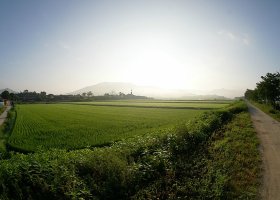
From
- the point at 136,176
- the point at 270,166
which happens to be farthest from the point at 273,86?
the point at 136,176

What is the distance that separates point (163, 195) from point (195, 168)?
2.95 metres

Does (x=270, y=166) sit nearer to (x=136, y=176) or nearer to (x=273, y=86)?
(x=136, y=176)

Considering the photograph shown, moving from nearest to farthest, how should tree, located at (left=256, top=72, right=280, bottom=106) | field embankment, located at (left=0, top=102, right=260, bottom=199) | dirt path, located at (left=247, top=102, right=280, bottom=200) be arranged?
1. field embankment, located at (left=0, top=102, right=260, bottom=199)
2. dirt path, located at (left=247, top=102, right=280, bottom=200)
3. tree, located at (left=256, top=72, right=280, bottom=106)

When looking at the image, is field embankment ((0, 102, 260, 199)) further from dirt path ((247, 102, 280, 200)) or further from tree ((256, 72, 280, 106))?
tree ((256, 72, 280, 106))

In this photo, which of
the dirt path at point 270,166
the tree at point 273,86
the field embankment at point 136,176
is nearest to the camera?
the field embankment at point 136,176

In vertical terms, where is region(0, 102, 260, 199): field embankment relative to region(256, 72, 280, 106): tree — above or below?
below

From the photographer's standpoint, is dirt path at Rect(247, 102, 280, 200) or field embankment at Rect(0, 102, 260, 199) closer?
field embankment at Rect(0, 102, 260, 199)

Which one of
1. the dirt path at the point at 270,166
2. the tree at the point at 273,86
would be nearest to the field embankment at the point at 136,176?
the dirt path at the point at 270,166

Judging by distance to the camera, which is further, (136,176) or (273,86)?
(273,86)

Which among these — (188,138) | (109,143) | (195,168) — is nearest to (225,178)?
(195,168)

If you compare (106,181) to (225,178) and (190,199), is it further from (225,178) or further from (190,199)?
(225,178)

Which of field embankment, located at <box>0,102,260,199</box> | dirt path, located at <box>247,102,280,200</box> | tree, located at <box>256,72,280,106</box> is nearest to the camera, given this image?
field embankment, located at <box>0,102,260,199</box>

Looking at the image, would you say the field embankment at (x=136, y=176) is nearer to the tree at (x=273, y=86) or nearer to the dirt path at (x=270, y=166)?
the dirt path at (x=270, y=166)

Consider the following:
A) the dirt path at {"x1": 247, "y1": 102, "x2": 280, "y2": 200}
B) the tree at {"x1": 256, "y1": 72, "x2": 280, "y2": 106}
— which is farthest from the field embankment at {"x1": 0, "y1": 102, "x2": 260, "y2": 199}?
the tree at {"x1": 256, "y1": 72, "x2": 280, "y2": 106}
